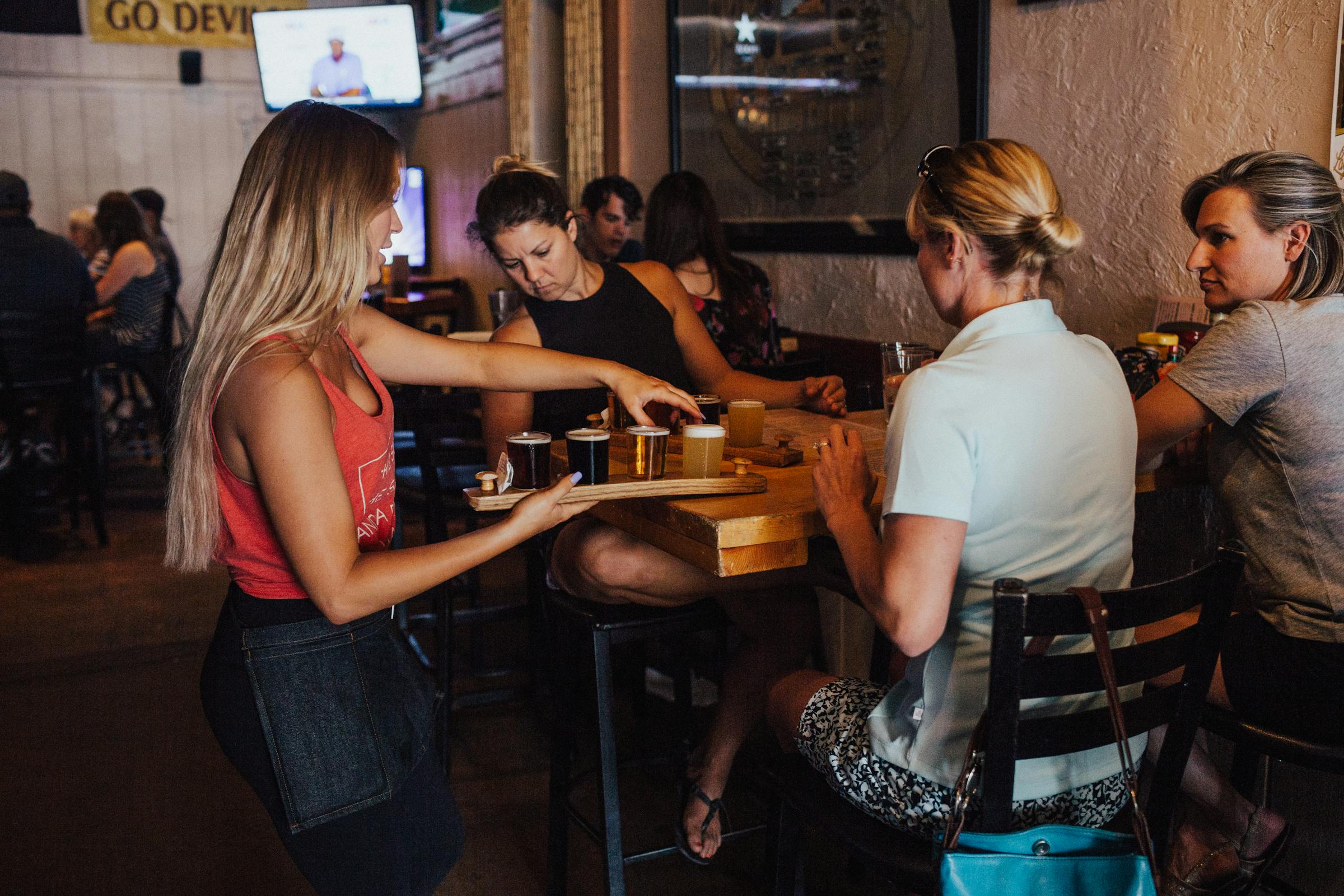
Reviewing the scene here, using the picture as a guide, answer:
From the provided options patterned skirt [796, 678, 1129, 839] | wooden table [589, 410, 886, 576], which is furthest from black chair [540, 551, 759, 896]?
patterned skirt [796, 678, 1129, 839]

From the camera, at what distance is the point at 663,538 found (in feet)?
5.65

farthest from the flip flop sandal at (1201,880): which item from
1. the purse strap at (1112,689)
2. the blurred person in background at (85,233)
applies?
the blurred person in background at (85,233)

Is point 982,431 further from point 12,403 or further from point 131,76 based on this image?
point 131,76

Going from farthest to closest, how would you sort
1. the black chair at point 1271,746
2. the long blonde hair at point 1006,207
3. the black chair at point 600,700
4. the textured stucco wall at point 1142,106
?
the textured stucco wall at point 1142,106 → the black chair at point 600,700 → the black chair at point 1271,746 → the long blonde hair at point 1006,207

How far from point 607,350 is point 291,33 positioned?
20.8 feet

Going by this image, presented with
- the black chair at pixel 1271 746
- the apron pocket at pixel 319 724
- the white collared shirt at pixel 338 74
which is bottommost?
the black chair at pixel 1271 746

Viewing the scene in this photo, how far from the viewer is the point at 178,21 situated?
27.7 feet

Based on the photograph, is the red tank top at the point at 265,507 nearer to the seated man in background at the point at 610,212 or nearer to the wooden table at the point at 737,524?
the wooden table at the point at 737,524

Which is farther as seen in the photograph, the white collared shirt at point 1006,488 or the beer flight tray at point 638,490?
the beer flight tray at point 638,490

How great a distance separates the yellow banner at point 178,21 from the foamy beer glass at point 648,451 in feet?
26.5

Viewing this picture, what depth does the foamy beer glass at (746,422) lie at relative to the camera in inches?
79.8

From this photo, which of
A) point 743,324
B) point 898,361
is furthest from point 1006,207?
point 743,324

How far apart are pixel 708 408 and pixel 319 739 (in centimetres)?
90

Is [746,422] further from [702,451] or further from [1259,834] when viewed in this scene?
[1259,834]
